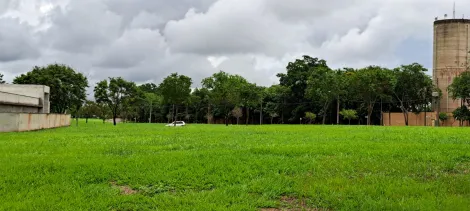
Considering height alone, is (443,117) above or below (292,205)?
above

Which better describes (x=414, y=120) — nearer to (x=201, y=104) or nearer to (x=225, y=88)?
(x=225, y=88)

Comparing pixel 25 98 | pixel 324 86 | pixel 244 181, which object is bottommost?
pixel 244 181

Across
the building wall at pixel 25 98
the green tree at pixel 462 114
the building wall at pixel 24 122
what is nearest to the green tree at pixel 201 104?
the building wall at pixel 25 98

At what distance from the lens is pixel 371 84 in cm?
6181

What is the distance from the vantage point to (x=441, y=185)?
8.08 meters

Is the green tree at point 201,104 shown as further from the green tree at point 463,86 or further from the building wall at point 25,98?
the green tree at point 463,86

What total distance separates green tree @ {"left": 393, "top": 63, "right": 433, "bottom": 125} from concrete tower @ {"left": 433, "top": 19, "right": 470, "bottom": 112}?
3.57m

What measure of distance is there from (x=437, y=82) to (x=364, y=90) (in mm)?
13256

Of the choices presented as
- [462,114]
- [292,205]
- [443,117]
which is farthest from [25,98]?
[443,117]

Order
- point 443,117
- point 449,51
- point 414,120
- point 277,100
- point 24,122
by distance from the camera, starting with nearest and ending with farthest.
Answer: point 24,122 → point 443,117 → point 414,120 → point 449,51 → point 277,100

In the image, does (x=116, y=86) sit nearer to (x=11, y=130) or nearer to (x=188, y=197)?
(x=11, y=130)

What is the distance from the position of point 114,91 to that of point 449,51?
5193cm

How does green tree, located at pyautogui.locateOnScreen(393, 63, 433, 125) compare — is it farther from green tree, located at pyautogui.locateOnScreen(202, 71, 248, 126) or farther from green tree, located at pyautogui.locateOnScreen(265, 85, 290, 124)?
green tree, located at pyautogui.locateOnScreen(202, 71, 248, 126)

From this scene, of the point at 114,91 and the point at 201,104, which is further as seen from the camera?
the point at 201,104
